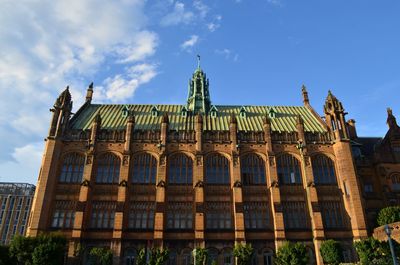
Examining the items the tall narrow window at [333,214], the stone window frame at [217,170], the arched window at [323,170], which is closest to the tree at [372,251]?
the tall narrow window at [333,214]

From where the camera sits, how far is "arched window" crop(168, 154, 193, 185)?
4319cm

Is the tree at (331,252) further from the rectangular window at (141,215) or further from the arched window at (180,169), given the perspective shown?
the rectangular window at (141,215)

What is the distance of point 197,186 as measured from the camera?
41844mm

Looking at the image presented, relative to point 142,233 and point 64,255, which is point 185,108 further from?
point 64,255

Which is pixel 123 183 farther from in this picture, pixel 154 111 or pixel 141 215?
pixel 154 111

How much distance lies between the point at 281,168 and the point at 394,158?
18.0 m

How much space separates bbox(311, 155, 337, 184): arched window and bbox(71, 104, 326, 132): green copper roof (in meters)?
5.57

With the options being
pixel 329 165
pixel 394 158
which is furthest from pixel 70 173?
pixel 394 158

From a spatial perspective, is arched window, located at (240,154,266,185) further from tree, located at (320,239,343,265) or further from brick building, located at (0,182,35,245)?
A: brick building, located at (0,182,35,245)

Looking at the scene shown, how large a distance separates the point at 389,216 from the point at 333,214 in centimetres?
636

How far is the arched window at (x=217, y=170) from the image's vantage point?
4344 cm

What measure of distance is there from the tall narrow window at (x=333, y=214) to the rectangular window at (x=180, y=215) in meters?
17.2

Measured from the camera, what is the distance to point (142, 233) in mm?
39750

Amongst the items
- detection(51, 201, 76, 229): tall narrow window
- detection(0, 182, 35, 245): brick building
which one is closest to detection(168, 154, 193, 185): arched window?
detection(51, 201, 76, 229): tall narrow window
